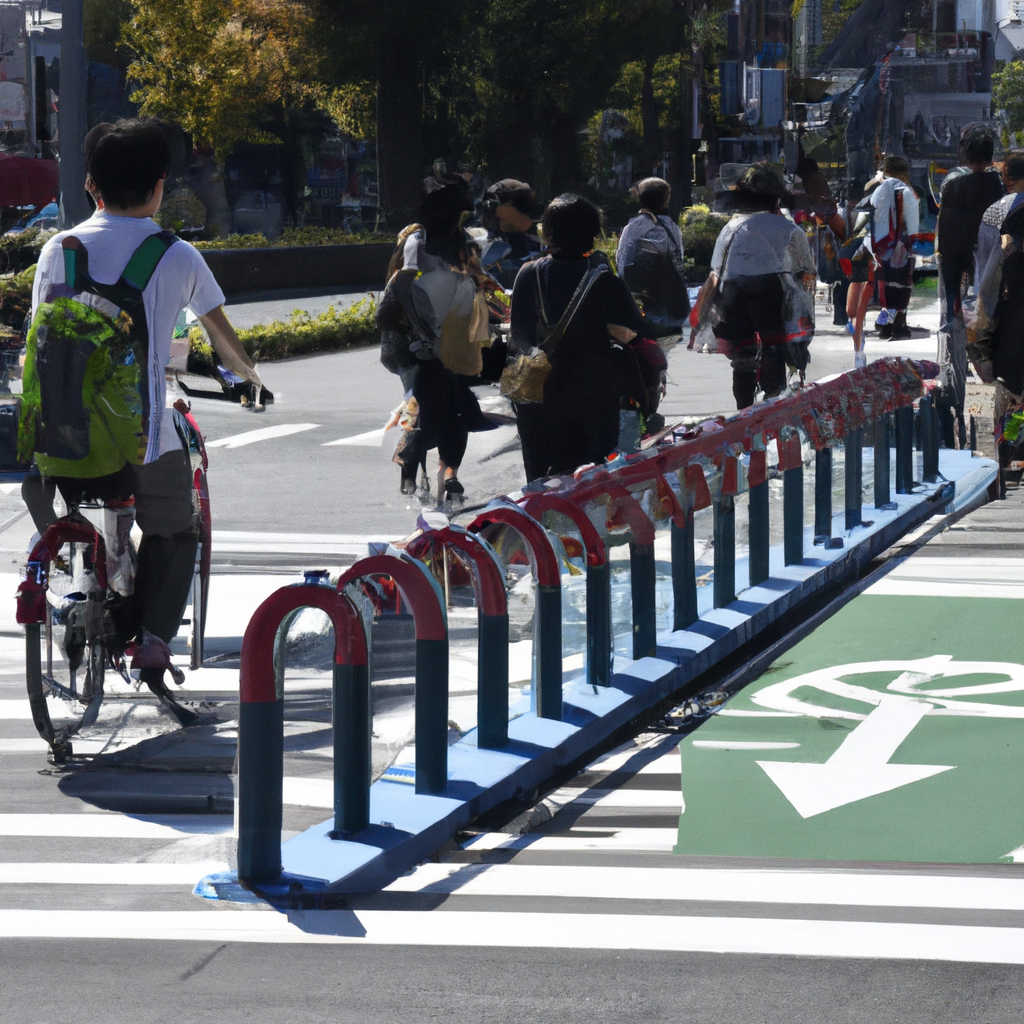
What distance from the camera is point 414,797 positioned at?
5254mm

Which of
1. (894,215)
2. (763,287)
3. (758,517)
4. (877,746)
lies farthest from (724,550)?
(894,215)

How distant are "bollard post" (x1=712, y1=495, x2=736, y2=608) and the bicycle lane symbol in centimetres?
73

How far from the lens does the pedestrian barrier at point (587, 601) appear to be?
4.64 meters

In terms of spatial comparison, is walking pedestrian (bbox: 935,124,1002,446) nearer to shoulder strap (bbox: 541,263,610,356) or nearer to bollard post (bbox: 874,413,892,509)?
bollard post (bbox: 874,413,892,509)

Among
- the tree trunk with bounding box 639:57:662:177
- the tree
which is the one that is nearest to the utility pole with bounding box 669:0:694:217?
the tree trunk with bounding box 639:57:662:177

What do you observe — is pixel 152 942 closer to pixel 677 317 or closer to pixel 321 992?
pixel 321 992

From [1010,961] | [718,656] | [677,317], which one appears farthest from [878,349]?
[1010,961]

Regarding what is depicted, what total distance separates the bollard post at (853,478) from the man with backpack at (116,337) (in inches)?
183

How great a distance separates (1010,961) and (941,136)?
110 ft

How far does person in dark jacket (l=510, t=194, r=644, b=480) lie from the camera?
837 centimetres

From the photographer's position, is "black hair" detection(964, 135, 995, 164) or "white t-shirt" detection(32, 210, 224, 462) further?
"black hair" detection(964, 135, 995, 164)

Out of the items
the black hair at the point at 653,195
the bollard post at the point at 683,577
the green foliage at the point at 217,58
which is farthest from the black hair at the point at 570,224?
the green foliage at the point at 217,58

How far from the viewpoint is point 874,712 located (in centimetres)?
666

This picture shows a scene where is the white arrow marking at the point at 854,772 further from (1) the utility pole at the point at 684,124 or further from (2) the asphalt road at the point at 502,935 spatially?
(1) the utility pole at the point at 684,124
